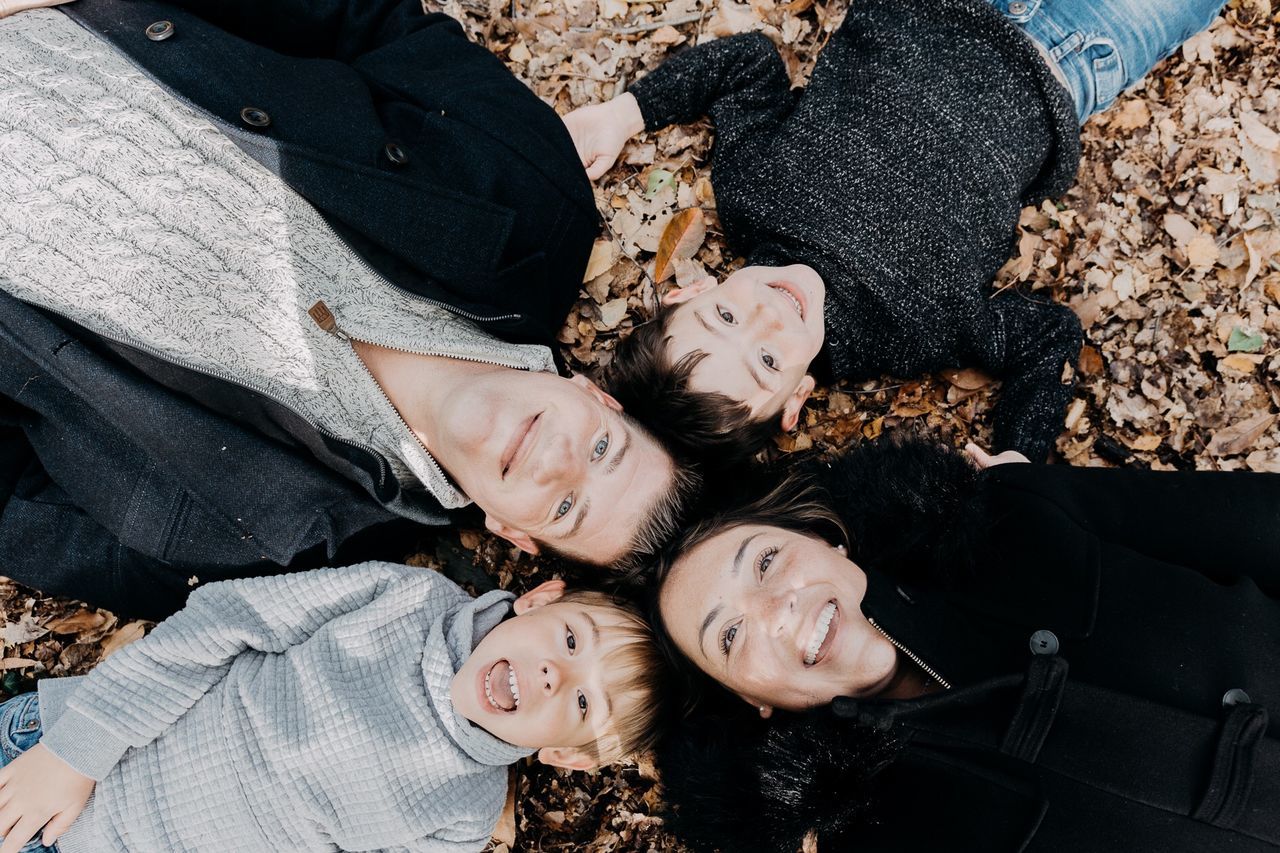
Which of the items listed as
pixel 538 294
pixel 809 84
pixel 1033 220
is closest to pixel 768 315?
pixel 538 294

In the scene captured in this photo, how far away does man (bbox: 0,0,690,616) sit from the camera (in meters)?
3.10

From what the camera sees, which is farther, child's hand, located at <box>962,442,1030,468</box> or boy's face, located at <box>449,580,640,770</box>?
child's hand, located at <box>962,442,1030,468</box>

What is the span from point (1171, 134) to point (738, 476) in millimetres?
2684

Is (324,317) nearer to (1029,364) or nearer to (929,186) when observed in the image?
(929,186)

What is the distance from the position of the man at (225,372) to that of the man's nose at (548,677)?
48 cm

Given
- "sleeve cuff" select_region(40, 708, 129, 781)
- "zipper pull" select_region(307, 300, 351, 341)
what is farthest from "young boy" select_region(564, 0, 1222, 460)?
"sleeve cuff" select_region(40, 708, 129, 781)

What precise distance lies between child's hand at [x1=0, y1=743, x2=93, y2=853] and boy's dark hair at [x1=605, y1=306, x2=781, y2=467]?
250 cm

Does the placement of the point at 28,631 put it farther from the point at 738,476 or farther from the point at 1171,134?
the point at 1171,134

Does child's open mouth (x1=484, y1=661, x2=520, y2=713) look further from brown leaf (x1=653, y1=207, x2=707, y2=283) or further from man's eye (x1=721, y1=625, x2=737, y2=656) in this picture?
brown leaf (x1=653, y1=207, x2=707, y2=283)

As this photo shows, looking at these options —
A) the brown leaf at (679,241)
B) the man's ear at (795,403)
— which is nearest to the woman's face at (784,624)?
the man's ear at (795,403)

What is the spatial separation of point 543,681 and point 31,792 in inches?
76.0

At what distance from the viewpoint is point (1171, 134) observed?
4.03 m

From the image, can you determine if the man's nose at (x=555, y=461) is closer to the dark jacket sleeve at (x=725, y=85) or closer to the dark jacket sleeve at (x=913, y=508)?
the dark jacket sleeve at (x=913, y=508)

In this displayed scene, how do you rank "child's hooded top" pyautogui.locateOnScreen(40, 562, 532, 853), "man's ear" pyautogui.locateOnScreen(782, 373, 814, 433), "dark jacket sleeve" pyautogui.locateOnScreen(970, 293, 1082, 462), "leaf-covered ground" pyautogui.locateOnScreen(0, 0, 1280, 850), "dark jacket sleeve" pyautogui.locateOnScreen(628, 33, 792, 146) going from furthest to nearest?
"dark jacket sleeve" pyautogui.locateOnScreen(628, 33, 792, 146) < "leaf-covered ground" pyautogui.locateOnScreen(0, 0, 1280, 850) < "dark jacket sleeve" pyautogui.locateOnScreen(970, 293, 1082, 462) < "man's ear" pyautogui.locateOnScreen(782, 373, 814, 433) < "child's hooded top" pyautogui.locateOnScreen(40, 562, 532, 853)
